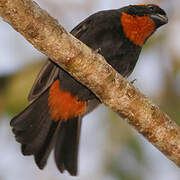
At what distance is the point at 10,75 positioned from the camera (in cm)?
466

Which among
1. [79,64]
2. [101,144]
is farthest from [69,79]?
[101,144]

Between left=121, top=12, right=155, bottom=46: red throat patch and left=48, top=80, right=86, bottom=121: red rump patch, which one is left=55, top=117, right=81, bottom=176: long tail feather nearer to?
left=48, top=80, right=86, bottom=121: red rump patch

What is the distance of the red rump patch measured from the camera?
4.12 meters

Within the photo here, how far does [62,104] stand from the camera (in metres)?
4.17

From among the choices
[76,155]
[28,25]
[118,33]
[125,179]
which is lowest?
[125,179]

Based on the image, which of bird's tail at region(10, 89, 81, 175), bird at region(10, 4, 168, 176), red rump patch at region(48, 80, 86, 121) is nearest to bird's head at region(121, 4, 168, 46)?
bird at region(10, 4, 168, 176)

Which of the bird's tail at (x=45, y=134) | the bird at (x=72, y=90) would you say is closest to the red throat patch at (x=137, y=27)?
the bird at (x=72, y=90)

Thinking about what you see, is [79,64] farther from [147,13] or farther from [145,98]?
[147,13]

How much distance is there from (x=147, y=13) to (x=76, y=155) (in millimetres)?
1549

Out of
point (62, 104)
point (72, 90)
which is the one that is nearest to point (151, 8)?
point (72, 90)

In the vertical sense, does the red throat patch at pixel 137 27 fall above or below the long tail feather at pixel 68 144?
Answer: above

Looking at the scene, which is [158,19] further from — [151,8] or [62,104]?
[62,104]

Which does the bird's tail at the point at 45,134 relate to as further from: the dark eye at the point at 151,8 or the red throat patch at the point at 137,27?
the dark eye at the point at 151,8

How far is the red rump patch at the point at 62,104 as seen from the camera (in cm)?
412
